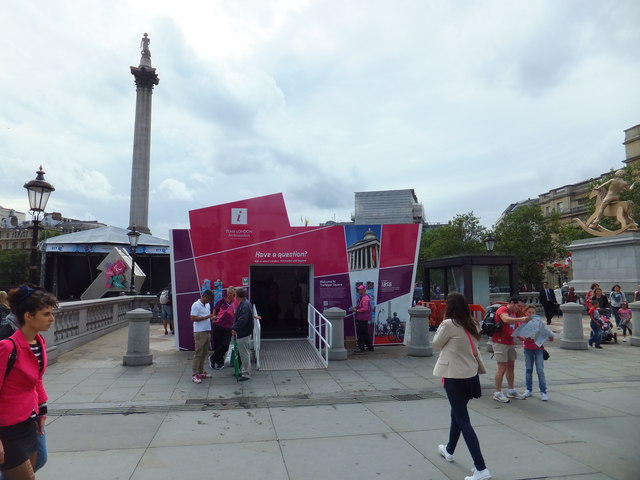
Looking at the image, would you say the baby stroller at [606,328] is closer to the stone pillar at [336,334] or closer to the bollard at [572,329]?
the bollard at [572,329]

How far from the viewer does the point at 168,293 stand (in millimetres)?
15195

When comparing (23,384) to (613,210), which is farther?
(613,210)

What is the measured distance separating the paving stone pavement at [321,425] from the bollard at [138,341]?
1.06ft

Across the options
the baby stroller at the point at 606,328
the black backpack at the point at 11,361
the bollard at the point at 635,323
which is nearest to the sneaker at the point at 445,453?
the black backpack at the point at 11,361

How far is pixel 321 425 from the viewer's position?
562cm

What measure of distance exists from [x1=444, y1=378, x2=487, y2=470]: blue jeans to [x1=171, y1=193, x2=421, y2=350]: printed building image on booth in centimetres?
736

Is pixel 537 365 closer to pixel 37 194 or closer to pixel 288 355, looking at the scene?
pixel 288 355

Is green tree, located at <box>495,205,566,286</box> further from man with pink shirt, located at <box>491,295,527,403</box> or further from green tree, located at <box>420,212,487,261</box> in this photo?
man with pink shirt, located at <box>491,295,527,403</box>

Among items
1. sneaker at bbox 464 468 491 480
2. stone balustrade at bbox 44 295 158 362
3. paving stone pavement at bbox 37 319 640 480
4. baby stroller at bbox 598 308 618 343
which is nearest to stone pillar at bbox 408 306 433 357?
paving stone pavement at bbox 37 319 640 480

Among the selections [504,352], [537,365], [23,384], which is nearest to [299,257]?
[504,352]

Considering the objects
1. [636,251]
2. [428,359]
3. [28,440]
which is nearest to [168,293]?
[428,359]

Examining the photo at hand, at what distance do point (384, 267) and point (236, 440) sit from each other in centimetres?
783

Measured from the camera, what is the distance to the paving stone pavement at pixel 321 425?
14.0 feet

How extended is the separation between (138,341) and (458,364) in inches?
305
